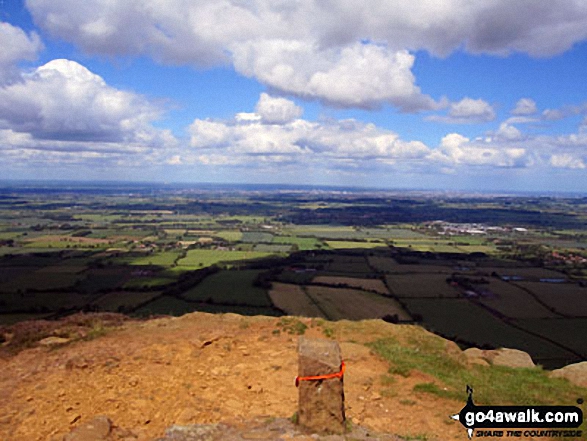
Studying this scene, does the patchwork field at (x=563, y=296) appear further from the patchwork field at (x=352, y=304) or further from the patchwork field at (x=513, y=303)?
the patchwork field at (x=352, y=304)

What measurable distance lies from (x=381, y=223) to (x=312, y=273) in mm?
115568

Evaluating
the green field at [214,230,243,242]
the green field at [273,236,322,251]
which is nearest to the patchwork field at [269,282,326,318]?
the green field at [273,236,322,251]

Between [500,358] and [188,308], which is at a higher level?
[500,358]

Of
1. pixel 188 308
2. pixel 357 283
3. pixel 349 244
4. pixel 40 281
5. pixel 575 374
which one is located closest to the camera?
pixel 575 374

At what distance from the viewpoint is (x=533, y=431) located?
10508 mm

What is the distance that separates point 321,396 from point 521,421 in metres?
5.89

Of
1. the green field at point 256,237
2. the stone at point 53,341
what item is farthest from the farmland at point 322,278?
the stone at point 53,341

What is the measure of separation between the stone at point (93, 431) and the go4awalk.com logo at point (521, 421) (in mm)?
9296

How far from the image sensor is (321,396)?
9859mm

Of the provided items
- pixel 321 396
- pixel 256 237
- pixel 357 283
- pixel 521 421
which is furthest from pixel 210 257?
pixel 521 421

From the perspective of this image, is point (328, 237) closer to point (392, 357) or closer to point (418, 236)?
point (418, 236)

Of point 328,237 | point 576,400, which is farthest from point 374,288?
point 328,237

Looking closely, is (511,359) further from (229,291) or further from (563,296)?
(563,296)

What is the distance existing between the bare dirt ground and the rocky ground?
31mm
